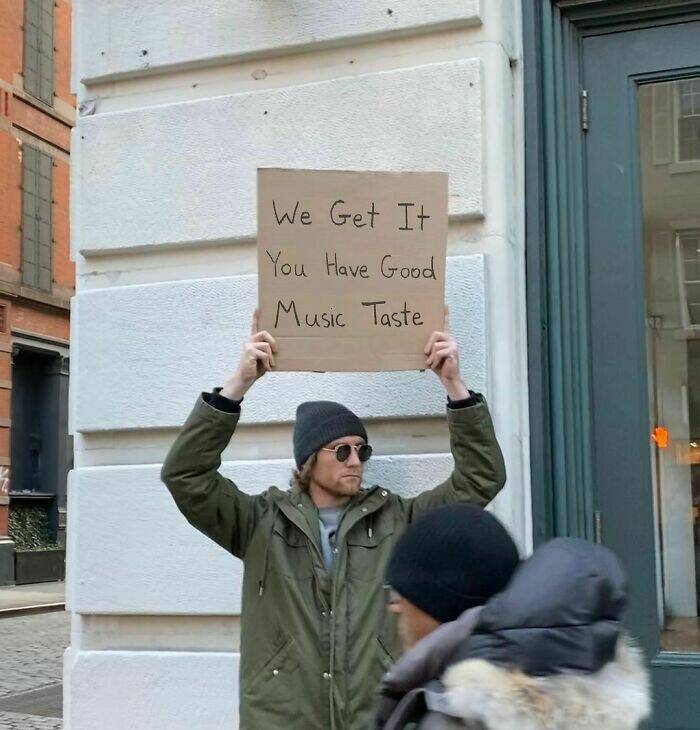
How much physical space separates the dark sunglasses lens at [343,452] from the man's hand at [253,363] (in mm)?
323

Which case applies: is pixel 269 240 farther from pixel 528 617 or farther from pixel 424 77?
pixel 528 617

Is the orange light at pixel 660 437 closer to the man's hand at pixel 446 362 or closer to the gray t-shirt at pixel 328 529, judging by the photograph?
the man's hand at pixel 446 362

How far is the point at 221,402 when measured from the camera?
317 cm

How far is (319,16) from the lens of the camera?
4371mm

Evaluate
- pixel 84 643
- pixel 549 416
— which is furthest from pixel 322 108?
pixel 84 643

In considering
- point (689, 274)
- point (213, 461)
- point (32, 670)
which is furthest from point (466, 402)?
point (32, 670)

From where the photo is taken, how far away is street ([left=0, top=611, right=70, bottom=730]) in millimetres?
7863

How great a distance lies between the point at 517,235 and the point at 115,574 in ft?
6.85

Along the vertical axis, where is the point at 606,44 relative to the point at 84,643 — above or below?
above

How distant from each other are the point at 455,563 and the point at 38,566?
780 inches

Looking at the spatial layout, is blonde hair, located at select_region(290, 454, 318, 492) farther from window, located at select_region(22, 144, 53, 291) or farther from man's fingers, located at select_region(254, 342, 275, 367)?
window, located at select_region(22, 144, 53, 291)

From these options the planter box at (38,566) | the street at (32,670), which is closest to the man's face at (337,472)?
the street at (32,670)

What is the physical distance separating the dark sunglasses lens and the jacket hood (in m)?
1.56

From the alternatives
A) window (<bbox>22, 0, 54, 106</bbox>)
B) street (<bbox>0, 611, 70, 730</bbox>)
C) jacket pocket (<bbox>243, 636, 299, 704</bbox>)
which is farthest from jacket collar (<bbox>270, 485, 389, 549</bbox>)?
window (<bbox>22, 0, 54, 106</bbox>)
